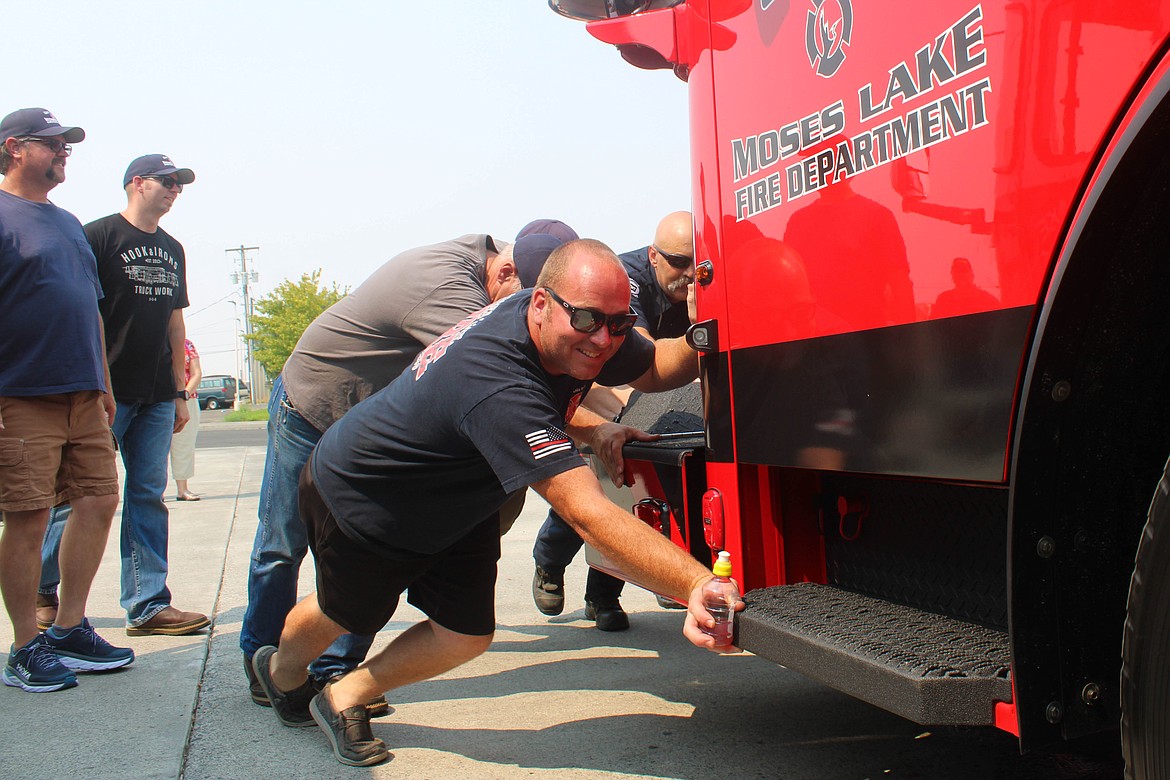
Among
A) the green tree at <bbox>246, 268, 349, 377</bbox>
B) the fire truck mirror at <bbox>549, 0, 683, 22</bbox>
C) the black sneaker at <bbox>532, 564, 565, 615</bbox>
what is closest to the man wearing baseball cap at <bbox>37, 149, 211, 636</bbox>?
the black sneaker at <bbox>532, 564, 565, 615</bbox>

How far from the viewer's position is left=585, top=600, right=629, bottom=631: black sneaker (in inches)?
175

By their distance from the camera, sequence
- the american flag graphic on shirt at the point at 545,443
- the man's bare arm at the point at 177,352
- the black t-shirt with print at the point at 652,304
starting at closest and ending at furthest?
the american flag graphic on shirt at the point at 545,443 → the black t-shirt with print at the point at 652,304 → the man's bare arm at the point at 177,352

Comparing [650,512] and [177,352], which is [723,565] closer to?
[650,512]

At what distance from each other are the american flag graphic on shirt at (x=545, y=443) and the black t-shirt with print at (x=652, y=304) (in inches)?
59.6

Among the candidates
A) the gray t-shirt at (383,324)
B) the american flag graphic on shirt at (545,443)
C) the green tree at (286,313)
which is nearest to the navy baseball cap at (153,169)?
the gray t-shirt at (383,324)

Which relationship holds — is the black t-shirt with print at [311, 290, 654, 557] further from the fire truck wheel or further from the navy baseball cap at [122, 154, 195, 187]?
the navy baseball cap at [122, 154, 195, 187]

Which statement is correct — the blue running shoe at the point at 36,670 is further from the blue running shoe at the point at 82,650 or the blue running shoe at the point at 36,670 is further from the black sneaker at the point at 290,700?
the black sneaker at the point at 290,700

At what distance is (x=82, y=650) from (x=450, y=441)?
2.02 m

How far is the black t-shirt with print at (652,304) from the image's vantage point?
3926 mm

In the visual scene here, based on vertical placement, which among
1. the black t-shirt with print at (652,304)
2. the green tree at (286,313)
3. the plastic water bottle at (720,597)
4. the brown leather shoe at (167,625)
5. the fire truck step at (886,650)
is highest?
the green tree at (286,313)

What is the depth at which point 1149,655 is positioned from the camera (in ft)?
5.01

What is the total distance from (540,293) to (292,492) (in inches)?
54.0

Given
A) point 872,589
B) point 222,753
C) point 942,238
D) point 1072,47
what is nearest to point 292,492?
point 222,753

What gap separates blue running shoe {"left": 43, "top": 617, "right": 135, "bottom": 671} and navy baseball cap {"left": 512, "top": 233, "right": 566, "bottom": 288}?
206cm
